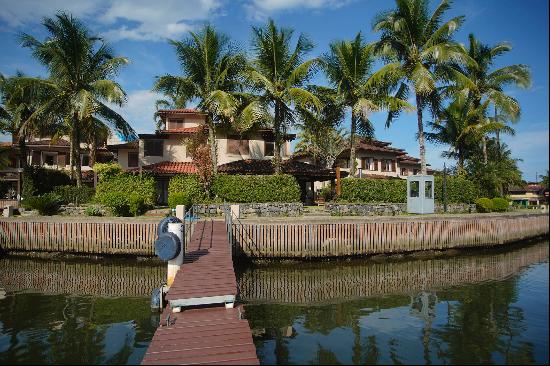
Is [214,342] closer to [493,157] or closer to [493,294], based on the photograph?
→ [493,294]

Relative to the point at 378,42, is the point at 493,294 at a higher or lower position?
lower

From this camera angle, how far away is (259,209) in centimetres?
2573

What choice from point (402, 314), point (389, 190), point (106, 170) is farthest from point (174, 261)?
point (389, 190)

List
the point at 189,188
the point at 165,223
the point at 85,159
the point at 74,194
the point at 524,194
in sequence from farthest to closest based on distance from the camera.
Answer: the point at 524,194 < the point at 85,159 < the point at 74,194 < the point at 189,188 < the point at 165,223

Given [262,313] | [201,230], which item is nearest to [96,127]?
[201,230]

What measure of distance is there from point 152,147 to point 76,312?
23712 mm

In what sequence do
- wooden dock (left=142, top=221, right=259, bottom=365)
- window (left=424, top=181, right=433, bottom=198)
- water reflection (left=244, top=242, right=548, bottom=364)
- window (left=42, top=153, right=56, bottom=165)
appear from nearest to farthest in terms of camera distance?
1. wooden dock (left=142, top=221, right=259, bottom=365)
2. water reflection (left=244, top=242, right=548, bottom=364)
3. window (left=424, top=181, right=433, bottom=198)
4. window (left=42, top=153, right=56, bottom=165)

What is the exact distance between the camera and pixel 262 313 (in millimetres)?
12250

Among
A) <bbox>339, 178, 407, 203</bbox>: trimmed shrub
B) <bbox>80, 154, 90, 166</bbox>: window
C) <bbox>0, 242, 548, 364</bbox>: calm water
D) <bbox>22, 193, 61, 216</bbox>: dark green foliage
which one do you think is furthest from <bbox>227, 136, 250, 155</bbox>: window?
<bbox>80, 154, 90, 166</bbox>: window

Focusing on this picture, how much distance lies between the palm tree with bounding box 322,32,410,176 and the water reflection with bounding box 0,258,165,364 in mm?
20794

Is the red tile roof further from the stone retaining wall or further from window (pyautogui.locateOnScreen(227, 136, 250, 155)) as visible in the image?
the stone retaining wall

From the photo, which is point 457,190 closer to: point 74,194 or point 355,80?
point 355,80

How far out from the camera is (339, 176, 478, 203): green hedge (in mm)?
28625

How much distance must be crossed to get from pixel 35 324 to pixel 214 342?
7229 mm
